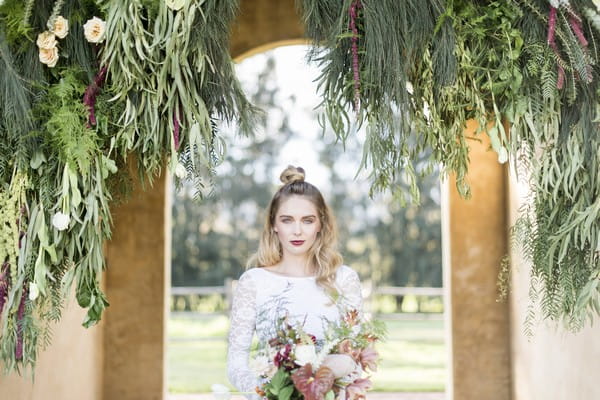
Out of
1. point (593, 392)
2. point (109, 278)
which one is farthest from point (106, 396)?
point (593, 392)

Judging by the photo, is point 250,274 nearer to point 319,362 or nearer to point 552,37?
point 319,362

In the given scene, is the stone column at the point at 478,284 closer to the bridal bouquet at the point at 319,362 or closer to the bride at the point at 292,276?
the bride at the point at 292,276

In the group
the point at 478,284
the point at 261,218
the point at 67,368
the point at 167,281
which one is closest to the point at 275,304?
the point at 67,368

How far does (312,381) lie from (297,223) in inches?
39.3

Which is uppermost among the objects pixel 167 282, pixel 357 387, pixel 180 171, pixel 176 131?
pixel 176 131

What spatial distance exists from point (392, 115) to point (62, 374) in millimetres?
2608

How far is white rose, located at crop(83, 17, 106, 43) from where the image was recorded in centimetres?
206

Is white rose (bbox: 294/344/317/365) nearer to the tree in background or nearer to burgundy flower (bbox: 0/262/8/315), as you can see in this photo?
burgundy flower (bbox: 0/262/8/315)

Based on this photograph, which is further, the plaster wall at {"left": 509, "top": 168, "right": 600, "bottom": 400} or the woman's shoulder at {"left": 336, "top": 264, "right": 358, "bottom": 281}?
the plaster wall at {"left": 509, "top": 168, "right": 600, "bottom": 400}

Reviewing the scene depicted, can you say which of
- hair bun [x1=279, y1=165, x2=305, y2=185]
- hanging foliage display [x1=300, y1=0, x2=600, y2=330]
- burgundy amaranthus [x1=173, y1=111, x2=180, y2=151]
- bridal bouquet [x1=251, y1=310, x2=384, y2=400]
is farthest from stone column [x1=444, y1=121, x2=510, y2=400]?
burgundy amaranthus [x1=173, y1=111, x2=180, y2=151]

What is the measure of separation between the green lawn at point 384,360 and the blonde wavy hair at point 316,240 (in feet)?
14.0

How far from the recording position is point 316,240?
2826mm

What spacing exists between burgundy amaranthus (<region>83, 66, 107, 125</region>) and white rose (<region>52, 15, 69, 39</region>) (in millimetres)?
142

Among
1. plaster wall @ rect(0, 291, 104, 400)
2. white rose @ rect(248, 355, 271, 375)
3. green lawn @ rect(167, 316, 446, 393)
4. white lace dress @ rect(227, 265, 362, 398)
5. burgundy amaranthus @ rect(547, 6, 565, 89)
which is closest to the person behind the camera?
white rose @ rect(248, 355, 271, 375)
